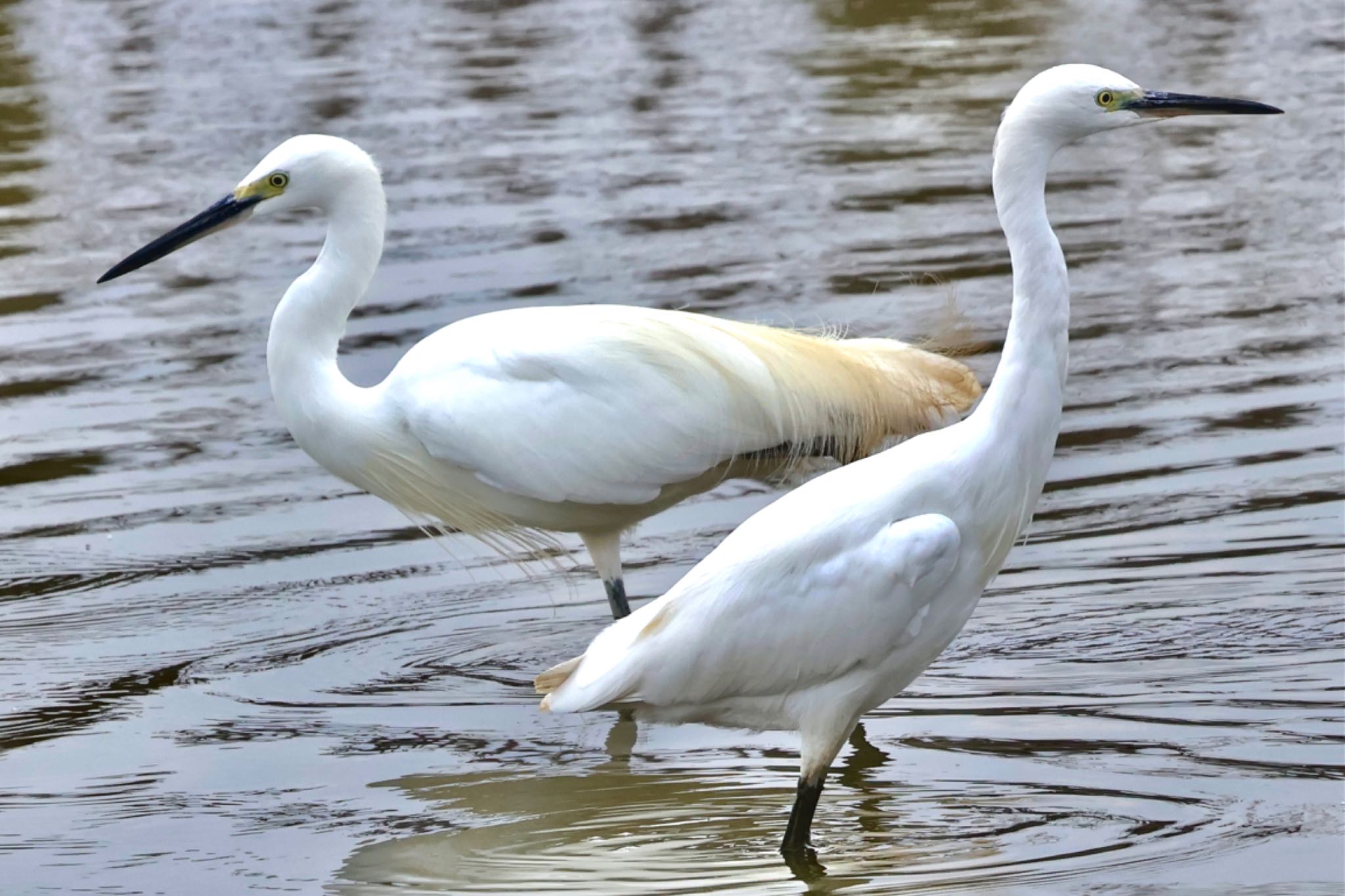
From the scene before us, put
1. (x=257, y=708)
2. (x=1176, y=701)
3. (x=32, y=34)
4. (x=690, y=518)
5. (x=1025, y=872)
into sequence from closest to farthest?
(x=1025, y=872)
(x=1176, y=701)
(x=257, y=708)
(x=690, y=518)
(x=32, y=34)

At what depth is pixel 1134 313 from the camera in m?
9.23

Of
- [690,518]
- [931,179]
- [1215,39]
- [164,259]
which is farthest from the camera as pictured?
[1215,39]

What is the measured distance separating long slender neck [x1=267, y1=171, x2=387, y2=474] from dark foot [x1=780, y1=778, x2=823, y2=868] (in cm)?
201

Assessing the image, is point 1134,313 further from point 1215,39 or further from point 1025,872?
point 1215,39

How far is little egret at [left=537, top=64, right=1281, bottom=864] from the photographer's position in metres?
4.43

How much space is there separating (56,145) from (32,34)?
5528 mm

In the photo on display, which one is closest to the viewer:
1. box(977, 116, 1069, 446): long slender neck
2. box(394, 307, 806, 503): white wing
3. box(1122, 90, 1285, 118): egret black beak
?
box(977, 116, 1069, 446): long slender neck

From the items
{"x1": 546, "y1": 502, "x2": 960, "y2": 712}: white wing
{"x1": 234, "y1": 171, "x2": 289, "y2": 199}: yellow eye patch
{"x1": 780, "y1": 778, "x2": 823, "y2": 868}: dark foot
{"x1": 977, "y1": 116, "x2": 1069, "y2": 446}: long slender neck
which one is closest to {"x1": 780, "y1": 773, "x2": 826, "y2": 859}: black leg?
{"x1": 780, "y1": 778, "x2": 823, "y2": 868}: dark foot

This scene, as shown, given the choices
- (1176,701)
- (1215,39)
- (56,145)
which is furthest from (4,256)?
(1215,39)

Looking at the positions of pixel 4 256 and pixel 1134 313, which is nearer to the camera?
pixel 1134 313

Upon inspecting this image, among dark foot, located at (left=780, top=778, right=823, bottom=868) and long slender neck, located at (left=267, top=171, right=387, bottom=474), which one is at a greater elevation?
long slender neck, located at (left=267, top=171, right=387, bottom=474)

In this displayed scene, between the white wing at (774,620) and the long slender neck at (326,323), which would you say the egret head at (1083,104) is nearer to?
the white wing at (774,620)

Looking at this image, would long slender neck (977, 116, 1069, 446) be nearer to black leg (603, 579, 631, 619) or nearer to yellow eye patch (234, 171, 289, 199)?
black leg (603, 579, 631, 619)

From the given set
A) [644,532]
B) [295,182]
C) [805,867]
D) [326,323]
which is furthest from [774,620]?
[644,532]
